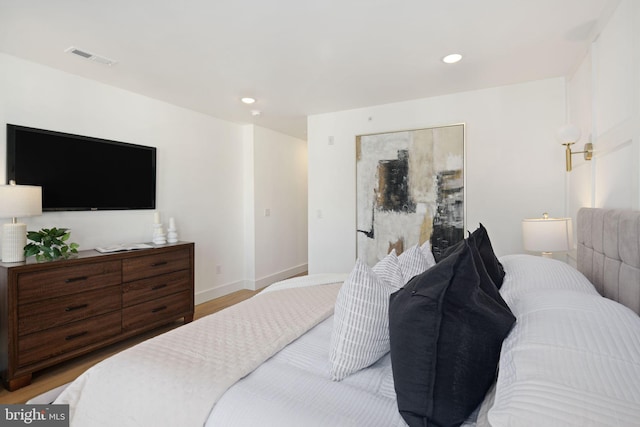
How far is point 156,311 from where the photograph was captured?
10.0 feet

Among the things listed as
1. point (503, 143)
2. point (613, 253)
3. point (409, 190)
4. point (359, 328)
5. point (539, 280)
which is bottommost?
point (359, 328)

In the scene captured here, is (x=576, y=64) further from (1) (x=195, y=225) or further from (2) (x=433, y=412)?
(1) (x=195, y=225)

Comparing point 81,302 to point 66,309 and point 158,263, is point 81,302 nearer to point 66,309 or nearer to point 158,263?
point 66,309

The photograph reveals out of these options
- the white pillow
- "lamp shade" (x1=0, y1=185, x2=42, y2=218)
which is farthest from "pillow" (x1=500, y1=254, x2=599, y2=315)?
"lamp shade" (x1=0, y1=185, x2=42, y2=218)

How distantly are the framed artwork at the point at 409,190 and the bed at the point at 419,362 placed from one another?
1.90 metres

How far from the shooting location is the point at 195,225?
4.01 metres

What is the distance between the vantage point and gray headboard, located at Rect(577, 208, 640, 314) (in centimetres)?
120

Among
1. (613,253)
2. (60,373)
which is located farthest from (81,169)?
(613,253)

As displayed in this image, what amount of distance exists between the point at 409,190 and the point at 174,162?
270cm

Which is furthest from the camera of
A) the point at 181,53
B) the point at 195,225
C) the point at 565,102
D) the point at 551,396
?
the point at 195,225

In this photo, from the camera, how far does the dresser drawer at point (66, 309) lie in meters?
2.19

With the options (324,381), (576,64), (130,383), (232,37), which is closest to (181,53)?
(232,37)

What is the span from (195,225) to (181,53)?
2.14 metres

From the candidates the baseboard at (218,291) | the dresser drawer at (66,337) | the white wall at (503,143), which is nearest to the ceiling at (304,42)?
the white wall at (503,143)
